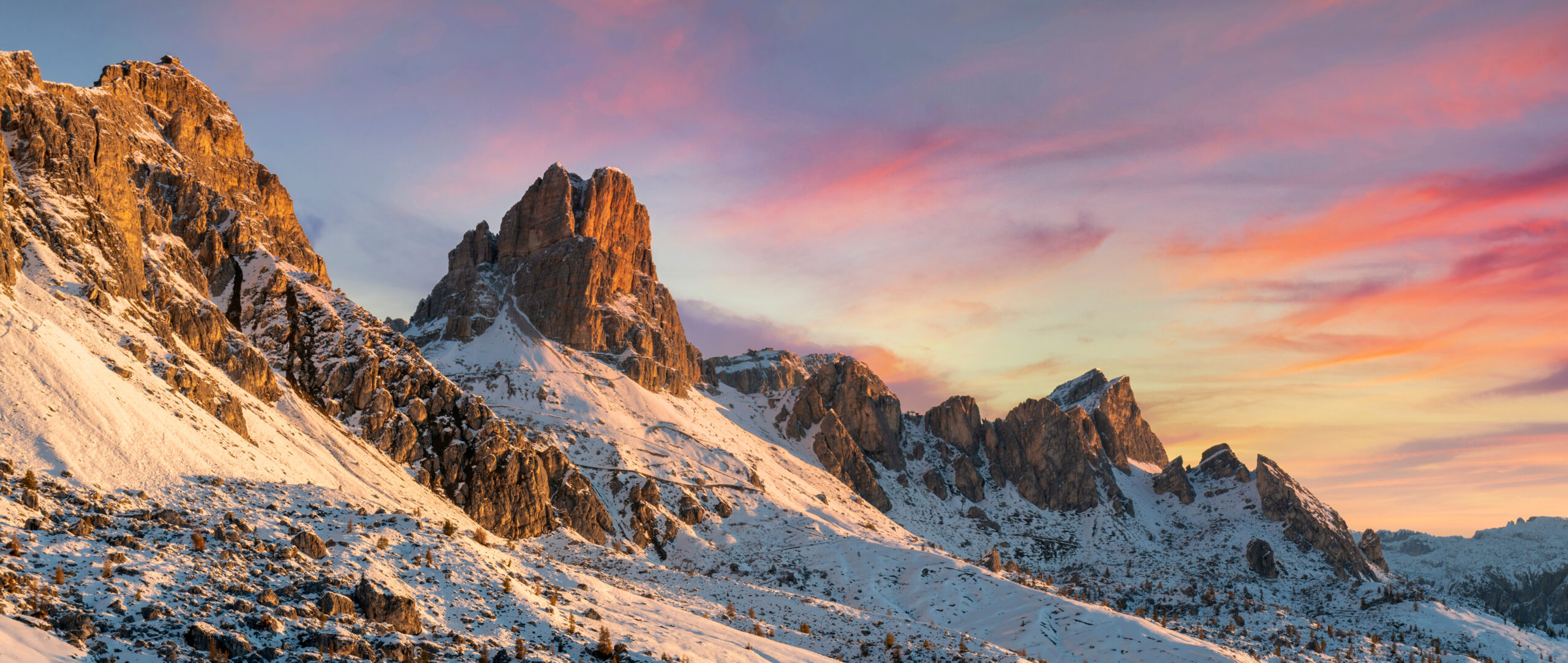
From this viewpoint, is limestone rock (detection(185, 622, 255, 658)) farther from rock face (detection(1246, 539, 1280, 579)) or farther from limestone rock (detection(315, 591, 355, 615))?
rock face (detection(1246, 539, 1280, 579))

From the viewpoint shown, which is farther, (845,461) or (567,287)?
(845,461)

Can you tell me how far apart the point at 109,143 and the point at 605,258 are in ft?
379

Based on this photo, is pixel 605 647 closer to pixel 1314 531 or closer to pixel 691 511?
pixel 691 511

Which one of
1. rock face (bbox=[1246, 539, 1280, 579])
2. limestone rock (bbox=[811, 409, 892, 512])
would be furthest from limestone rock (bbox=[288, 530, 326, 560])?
rock face (bbox=[1246, 539, 1280, 579])

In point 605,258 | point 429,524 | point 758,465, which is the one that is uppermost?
point 605,258

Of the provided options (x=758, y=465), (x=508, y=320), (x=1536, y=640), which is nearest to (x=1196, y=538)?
(x=1536, y=640)

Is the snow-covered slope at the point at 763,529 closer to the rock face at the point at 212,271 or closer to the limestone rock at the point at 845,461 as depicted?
the limestone rock at the point at 845,461

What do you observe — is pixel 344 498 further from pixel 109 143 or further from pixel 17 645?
pixel 109 143

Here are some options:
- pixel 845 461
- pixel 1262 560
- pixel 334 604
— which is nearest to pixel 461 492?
pixel 334 604

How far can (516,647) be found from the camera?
3531cm

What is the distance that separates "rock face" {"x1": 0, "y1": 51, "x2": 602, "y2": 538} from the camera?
6053 cm

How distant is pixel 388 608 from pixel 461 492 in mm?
56605

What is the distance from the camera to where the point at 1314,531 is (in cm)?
18850

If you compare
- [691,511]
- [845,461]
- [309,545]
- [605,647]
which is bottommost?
[605,647]
